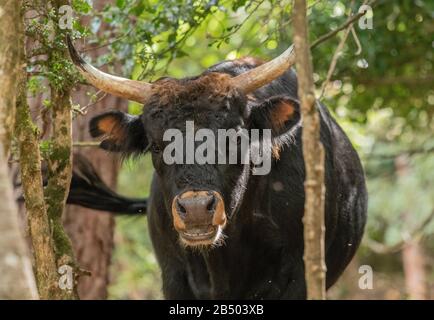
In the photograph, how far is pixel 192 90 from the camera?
734 cm

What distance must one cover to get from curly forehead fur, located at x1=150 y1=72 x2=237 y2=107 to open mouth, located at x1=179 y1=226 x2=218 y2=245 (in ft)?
3.51

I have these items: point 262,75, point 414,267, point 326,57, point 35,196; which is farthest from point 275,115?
point 414,267

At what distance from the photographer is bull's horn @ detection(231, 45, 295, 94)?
23.6 feet

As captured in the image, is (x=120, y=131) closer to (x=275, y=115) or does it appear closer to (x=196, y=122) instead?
(x=196, y=122)

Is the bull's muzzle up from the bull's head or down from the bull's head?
down

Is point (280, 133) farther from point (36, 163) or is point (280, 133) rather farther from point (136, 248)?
point (136, 248)

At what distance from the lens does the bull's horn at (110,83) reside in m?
7.21

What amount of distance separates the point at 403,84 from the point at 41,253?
304 inches

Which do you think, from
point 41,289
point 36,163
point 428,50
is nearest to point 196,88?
point 36,163

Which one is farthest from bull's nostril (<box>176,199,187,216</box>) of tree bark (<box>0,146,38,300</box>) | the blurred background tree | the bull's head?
tree bark (<box>0,146,38,300</box>)

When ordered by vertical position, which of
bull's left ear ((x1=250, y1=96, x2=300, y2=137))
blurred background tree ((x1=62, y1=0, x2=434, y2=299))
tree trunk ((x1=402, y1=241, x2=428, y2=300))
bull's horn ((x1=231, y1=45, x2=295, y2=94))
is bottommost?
tree trunk ((x1=402, y1=241, x2=428, y2=300))

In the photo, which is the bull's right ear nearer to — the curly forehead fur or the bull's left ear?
the curly forehead fur

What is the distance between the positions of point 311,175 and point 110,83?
3.12m

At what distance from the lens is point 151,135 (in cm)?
738
